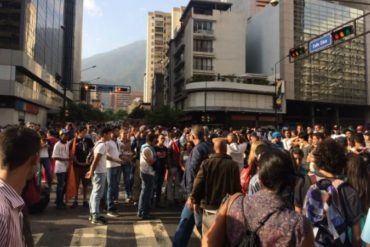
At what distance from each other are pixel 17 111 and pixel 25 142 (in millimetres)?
43715

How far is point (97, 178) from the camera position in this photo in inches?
270

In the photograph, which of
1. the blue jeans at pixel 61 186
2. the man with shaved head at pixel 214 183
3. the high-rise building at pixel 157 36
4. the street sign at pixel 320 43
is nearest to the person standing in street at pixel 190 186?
the man with shaved head at pixel 214 183

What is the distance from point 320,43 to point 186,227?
13.9 meters

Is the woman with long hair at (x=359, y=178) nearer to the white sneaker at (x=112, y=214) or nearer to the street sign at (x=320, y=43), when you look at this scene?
the white sneaker at (x=112, y=214)

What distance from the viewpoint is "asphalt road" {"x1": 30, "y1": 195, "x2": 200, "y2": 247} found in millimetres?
5639

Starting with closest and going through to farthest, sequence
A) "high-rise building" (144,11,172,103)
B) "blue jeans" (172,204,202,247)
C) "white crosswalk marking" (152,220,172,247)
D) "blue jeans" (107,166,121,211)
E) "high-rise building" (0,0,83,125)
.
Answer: "blue jeans" (172,204,202,247) < "white crosswalk marking" (152,220,172,247) < "blue jeans" (107,166,121,211) < "high-rise building" (0,0,83,125) < "high-rise building" (144,11,172,103)

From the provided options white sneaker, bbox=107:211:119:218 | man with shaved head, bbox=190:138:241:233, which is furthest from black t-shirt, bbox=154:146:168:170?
man with shaved head, bbox=190:138:241:233

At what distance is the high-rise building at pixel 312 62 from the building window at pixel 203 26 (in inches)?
445

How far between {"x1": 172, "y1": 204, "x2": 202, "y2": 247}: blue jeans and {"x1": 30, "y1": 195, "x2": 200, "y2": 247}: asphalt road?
1.02m

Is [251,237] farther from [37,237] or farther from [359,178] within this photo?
[37,237]

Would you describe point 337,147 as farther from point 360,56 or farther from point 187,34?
point 360,56

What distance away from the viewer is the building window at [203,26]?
58.0 m

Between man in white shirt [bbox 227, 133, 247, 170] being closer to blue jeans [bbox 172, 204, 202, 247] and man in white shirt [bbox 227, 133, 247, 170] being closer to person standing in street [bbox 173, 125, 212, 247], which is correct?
person standing in street [bbox 173, 125, 212, 247]

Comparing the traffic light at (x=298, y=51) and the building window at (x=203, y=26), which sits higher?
the building window at (x=203, y=26)
